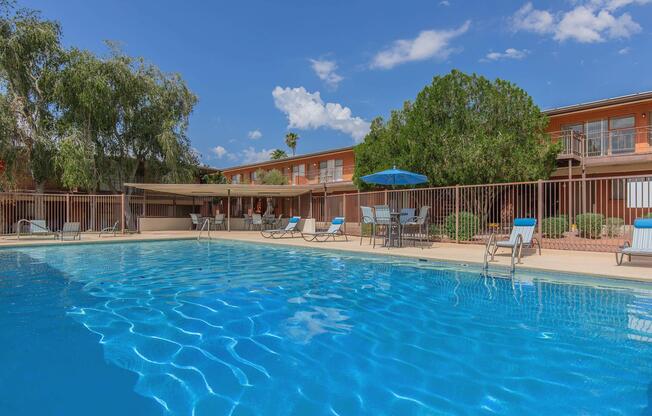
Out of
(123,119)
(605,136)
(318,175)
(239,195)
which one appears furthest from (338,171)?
(605,136)

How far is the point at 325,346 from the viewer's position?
400cm

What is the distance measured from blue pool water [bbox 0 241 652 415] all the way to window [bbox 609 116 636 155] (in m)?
13.8

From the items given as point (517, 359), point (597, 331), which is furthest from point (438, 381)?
point (597, 331)

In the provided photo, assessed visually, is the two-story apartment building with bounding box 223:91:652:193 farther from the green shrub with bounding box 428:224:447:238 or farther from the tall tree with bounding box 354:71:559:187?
the green shrub with bounding box 428:224:447:238

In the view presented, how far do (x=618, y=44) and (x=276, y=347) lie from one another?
2133 centimetres

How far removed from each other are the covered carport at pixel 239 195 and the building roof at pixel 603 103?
492 inches

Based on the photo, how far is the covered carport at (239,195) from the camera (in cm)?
1988

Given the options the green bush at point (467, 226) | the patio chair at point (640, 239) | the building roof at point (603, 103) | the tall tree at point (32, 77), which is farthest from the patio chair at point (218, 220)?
the patio chair at point (640, 239)

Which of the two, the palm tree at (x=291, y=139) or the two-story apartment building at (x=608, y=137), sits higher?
the palm tree at (x=291, y=139)

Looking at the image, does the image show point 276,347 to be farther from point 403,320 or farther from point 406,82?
point 406,82

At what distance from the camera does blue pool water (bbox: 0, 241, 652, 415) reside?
2.90 metres

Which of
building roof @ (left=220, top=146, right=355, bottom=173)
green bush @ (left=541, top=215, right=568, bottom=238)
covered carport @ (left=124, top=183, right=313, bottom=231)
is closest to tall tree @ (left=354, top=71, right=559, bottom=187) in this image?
green bush @ (left=541, top=215, right=568, bottom=238)

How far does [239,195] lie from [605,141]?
761 inches

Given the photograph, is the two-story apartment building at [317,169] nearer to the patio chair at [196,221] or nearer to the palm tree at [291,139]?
the patio chair at [196,221]
